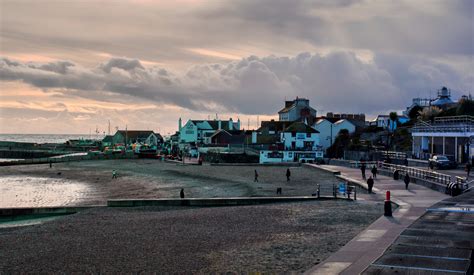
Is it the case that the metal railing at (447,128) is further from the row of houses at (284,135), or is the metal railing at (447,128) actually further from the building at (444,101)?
the building at (444,101)

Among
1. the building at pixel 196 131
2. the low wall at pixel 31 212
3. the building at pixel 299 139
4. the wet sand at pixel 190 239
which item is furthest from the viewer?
the building at pixel 196 131

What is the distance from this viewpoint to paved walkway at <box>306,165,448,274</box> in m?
15.8

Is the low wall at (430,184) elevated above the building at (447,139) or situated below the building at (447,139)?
below

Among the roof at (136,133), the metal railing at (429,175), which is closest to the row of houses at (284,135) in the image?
the roof at (136,133)

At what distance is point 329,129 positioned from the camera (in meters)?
108

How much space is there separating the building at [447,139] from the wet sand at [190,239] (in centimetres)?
2512

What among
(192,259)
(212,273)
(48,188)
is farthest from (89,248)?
(48,188)

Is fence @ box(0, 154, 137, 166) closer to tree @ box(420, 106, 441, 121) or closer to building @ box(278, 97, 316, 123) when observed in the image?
building @ box(278, 97, 316, 123)

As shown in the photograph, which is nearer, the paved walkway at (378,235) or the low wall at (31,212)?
the paved walkway at (378,235)

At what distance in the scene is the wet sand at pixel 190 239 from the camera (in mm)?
17531

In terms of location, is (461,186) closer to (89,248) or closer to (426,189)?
(426,189)

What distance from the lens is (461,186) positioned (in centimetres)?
3161

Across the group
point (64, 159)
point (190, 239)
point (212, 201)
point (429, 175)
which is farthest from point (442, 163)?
point (64, 159)

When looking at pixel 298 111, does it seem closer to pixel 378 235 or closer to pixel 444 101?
pixel 444 101
